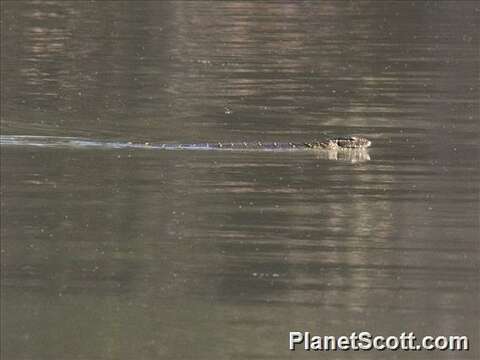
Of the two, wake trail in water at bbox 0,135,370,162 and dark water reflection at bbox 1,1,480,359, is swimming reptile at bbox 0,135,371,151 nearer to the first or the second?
wake trail in water at bbox 0,135,370,162

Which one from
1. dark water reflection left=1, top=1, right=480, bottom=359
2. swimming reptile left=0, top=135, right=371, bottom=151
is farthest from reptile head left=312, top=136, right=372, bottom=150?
dark water reflection left=1, top=1, right=480, bottom=359

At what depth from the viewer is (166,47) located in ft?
81.8

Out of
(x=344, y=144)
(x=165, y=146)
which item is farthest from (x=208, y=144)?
(x=344, y=144)

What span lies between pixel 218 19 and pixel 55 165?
15699mm

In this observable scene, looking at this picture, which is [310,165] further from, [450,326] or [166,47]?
[166,47]

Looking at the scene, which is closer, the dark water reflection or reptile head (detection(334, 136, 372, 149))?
the dark water reflection

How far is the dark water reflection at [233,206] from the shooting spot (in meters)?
9.50

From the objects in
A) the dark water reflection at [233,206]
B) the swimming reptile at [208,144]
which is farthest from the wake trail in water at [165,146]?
the dark water reflection at [233,206]

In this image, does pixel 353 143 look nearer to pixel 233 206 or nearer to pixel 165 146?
pixel 165 146

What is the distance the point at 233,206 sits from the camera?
12.6 metres

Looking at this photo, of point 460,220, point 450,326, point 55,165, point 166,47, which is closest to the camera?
point 450,326

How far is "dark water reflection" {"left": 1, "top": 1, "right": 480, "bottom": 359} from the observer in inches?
374

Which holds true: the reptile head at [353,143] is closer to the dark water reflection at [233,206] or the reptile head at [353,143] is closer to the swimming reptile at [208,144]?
the swimming reptile at [208,144]

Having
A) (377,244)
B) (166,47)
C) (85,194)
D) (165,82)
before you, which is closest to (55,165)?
(85,194)
